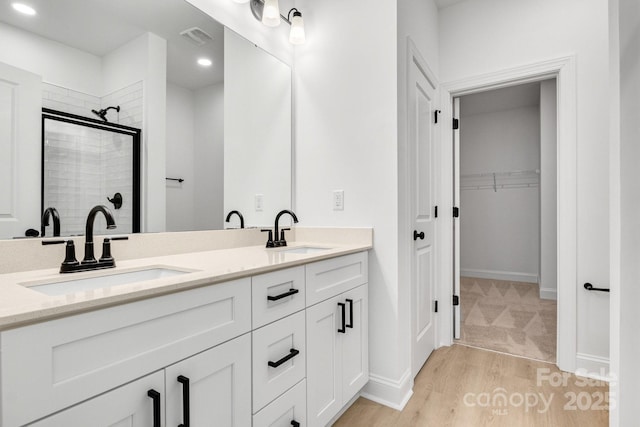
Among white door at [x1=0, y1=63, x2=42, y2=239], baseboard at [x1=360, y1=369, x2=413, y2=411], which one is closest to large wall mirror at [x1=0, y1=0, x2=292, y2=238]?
white door at [x1=0, y1=63, x2=42, y2=239]

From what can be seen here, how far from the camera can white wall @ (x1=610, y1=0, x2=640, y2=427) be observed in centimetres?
111

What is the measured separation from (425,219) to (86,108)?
6.43 ft

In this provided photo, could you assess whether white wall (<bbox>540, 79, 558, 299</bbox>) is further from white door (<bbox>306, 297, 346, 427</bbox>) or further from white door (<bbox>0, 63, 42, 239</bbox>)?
white door (<bbox>0, 63, 42, 239</bbox>)

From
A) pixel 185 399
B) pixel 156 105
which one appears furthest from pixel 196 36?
pixel 185 399

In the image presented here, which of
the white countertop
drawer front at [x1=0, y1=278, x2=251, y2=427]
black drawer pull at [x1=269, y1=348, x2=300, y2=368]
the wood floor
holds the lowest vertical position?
the wood floor

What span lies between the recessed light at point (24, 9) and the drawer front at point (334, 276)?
4.25 ft

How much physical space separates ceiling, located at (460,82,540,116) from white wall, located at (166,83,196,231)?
344cm

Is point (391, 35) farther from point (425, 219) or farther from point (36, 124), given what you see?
point (36, 124)

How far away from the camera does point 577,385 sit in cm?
198

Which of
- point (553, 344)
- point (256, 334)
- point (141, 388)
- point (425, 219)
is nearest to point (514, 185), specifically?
point (553, 344)

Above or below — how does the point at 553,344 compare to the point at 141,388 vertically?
below

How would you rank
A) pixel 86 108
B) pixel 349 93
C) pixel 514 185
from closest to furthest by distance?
pixel 86 108 → pixel 349 93 → pixel 514 185

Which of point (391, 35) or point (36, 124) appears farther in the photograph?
point (391, 35)

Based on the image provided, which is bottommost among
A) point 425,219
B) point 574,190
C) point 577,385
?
point 577,385
